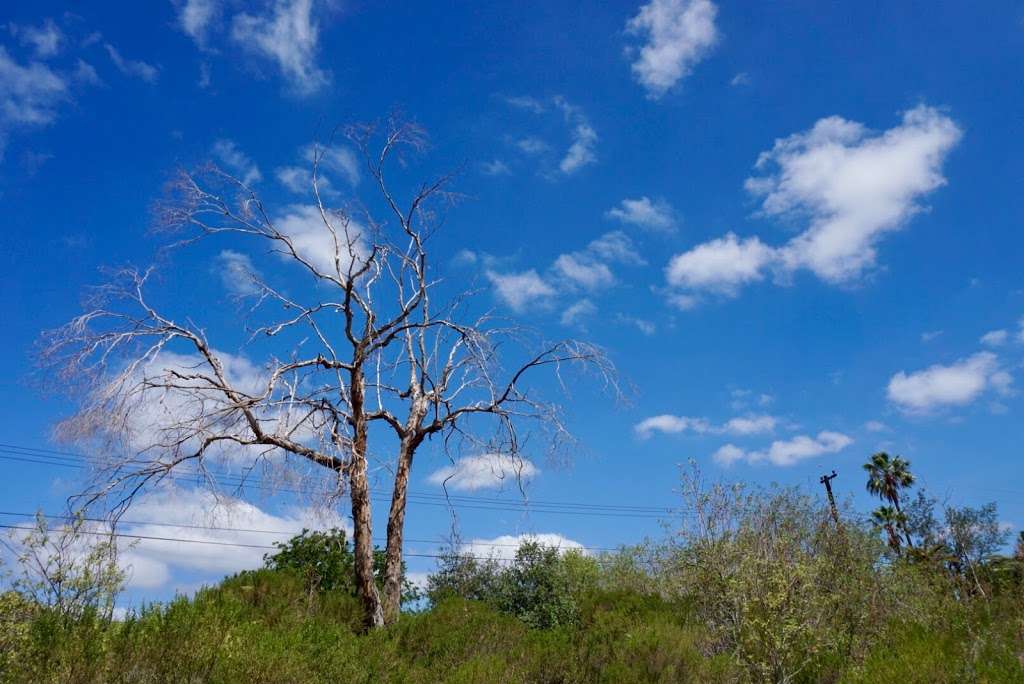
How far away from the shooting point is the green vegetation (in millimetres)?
7617

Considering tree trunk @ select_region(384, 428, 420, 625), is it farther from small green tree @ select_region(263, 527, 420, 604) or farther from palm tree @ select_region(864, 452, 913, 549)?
palm tree @ select_region(864, 452, 913, 549)

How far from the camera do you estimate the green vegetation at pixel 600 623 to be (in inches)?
300

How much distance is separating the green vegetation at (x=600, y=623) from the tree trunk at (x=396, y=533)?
0.87 meters

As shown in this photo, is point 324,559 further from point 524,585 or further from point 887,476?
point 887,476

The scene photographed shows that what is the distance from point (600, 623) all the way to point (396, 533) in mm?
4617

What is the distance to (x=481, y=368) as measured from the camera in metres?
17.2

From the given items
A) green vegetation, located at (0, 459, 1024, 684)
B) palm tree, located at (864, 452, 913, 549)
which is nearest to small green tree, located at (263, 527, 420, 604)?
green vegetation, located at (0, 459, 1024, 684)

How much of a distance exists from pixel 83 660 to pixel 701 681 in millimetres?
8506

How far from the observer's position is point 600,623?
14141 mm

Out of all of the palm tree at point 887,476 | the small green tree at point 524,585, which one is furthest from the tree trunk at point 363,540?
the palm tree at point 887,476

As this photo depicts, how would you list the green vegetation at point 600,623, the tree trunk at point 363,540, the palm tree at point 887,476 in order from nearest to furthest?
the green vegetation at point 600,623 < the tree trunk at point 363,540 < the palm tree at point 887,476

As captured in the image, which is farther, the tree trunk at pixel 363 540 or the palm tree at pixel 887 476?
the palm tree at pixel 887 476

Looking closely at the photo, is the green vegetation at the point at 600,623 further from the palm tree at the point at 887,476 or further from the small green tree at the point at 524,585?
the palm tree at the point at 887,476

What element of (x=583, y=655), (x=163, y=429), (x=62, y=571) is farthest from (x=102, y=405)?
(x=583, y=655)
